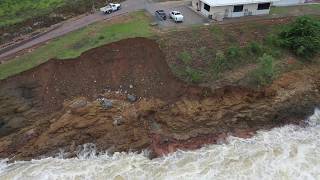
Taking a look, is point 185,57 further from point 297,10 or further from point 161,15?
point 297,10

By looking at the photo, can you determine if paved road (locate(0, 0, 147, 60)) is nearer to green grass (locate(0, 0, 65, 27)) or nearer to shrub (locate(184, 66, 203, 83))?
green grass (locate(0, 0, 65, 27))

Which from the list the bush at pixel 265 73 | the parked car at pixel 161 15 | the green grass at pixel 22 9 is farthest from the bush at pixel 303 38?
the green grass at pixel 22 9

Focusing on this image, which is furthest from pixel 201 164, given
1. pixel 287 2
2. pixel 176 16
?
pixel 287 2

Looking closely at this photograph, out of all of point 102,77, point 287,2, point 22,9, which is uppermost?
point 22,9

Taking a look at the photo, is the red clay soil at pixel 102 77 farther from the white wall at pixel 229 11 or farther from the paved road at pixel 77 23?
the white wall at pixel 229 11

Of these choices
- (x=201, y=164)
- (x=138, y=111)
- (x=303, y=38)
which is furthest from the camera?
(x=303, y=38)

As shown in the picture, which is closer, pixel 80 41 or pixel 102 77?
pixel 102 77

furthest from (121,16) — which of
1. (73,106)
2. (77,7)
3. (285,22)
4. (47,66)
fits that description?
(285,22)

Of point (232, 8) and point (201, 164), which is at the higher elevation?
point (232, 8)
